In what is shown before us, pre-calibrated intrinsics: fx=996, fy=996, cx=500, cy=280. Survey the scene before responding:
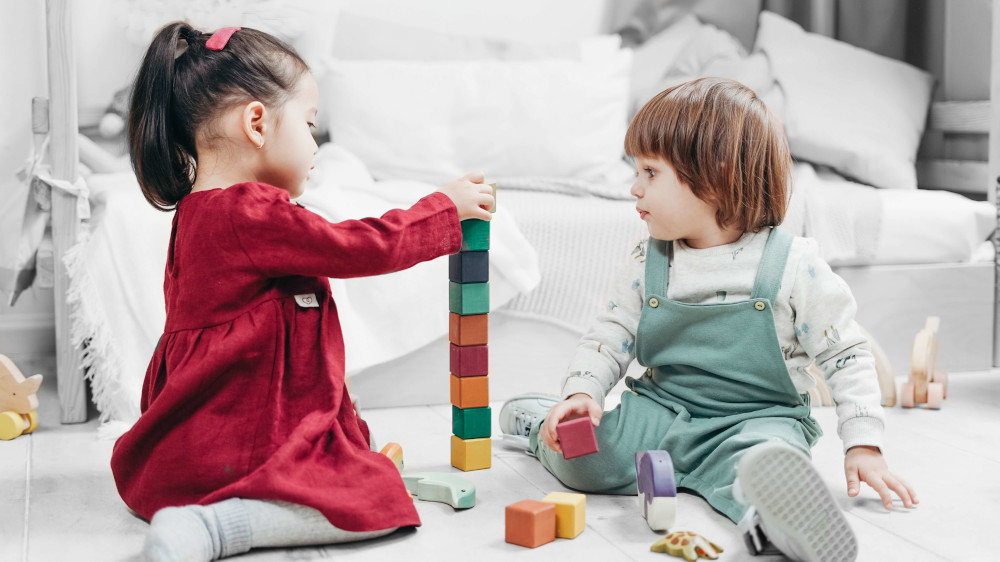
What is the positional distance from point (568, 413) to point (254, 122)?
17.9 inches

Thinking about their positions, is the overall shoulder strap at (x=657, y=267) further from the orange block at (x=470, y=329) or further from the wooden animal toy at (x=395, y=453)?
the wooden animal toy at (x=395, y=453)

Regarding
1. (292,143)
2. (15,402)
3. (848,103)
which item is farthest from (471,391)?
(848,103)

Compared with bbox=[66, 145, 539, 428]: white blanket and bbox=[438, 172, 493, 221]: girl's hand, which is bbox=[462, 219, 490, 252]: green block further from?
bbox=[66, 145, 539, 428]: white blanket

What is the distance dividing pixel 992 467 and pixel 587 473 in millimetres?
517

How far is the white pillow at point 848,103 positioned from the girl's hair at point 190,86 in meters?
1.26

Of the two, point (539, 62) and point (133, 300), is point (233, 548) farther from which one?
point (539, 62)

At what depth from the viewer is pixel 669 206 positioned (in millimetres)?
1107

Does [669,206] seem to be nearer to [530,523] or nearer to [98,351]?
[530,523]

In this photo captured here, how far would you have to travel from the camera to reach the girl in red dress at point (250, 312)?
95 centimetres

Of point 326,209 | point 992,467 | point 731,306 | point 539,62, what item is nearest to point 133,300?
point 326,209

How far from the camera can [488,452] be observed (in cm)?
121

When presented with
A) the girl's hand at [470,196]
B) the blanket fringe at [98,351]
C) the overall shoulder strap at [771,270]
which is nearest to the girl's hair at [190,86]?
the girl's hand at [470,196]

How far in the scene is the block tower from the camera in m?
1.18

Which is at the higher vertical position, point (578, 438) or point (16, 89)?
point (16, 89)
